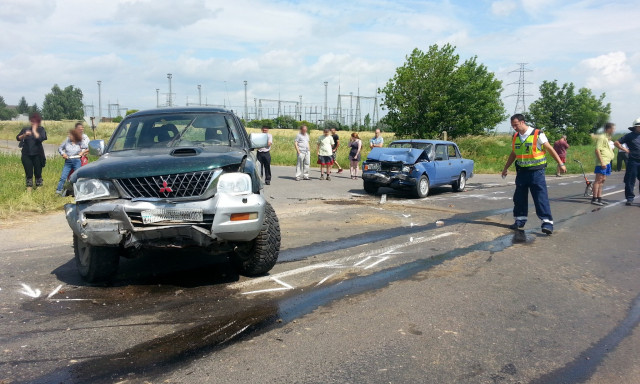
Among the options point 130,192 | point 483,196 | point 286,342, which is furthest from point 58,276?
point 483,196

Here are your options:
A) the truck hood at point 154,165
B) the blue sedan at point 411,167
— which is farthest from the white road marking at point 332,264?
the blue sedan at point 411,167

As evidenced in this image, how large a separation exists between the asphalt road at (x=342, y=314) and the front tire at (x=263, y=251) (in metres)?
0.18

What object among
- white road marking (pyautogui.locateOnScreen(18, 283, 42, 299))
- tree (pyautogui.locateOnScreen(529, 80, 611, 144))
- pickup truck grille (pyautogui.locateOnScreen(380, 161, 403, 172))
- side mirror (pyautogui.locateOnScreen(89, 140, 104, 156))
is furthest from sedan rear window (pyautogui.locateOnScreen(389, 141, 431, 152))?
→ tree (pyautogui.locateOnScreen(529, 80, 611, 144))

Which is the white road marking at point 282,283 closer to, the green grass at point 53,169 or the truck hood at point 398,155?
the green grass at point 53,169

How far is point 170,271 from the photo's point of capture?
577 cm

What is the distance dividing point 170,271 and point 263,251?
1257 mm

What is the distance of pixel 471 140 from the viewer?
32.4 m

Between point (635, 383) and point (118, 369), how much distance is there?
3.36 m

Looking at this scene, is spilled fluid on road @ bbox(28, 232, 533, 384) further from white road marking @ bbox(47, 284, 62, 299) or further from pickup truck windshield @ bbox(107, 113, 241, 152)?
pickup truck windshield @ bbox(107, 113, 241, 152)

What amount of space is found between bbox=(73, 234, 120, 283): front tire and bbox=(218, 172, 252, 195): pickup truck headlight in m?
1.37

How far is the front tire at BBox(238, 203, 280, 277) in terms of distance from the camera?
5262mm

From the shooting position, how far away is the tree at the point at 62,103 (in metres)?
88.8

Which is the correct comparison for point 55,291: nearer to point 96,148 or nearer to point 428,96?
point 96,148

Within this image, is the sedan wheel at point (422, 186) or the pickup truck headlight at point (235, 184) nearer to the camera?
the pickup truck headlight at point (235, 184)
